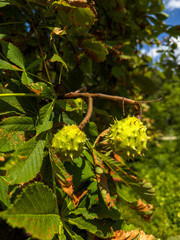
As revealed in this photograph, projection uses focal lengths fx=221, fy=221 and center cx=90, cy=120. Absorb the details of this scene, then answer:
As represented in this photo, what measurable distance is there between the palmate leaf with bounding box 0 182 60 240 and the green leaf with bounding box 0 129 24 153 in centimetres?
20

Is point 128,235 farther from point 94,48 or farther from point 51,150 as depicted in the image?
point 94,48

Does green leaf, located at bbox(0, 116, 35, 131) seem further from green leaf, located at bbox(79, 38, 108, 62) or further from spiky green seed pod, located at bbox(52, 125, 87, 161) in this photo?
green leaf, located at bbox(79, 38, 108, 62)

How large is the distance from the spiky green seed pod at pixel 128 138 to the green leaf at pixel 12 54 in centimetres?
48

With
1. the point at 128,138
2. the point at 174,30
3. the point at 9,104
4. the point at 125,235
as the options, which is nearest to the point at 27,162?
the point at 9,104

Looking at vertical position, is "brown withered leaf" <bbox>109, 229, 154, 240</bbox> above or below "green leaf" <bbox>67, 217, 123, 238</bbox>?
below

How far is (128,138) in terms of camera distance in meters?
0.85

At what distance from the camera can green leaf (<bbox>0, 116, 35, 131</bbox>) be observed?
0.82 metres

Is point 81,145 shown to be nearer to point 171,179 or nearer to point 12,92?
point 12,92

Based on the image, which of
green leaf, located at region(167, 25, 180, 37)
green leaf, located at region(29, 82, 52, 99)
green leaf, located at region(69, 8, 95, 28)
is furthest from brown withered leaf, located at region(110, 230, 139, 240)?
green leaf, located at region(167, 25, 180, 37)

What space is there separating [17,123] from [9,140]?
72mm

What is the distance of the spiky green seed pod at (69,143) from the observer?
807 millimetres

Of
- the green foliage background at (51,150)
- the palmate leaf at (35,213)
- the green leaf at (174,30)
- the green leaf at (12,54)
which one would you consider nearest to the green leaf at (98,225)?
the green foliage background at (51,150)

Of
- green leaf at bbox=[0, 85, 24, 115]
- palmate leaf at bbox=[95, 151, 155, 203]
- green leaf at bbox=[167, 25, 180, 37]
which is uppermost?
green leaf at bbox=[167, 25, 180, 37]

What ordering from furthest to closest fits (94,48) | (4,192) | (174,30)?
(174,30) → (94,48) → (4,192)
